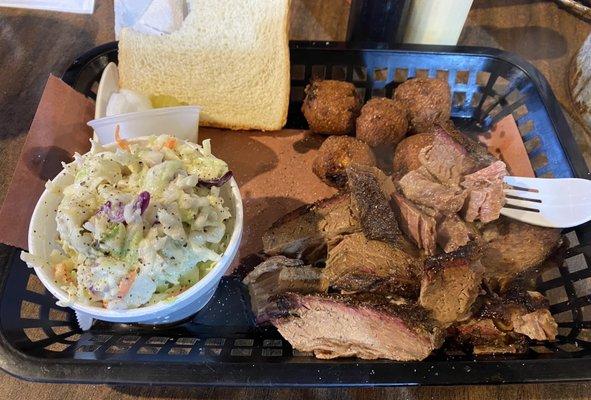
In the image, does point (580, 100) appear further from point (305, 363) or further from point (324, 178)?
point (305, 363)

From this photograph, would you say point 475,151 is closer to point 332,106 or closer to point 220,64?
point 332,106

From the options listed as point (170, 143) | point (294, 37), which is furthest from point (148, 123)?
point (294, 37)

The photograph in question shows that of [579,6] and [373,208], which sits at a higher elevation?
[579,6]

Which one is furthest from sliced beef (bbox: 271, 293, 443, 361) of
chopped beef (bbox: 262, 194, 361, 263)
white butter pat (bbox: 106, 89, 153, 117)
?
white butter pat (bbox: 106, 89, 153, 117)

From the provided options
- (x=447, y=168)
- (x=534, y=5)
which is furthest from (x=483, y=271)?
(x=534, y=5)

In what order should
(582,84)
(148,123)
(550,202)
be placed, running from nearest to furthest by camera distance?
(550,202) < (148,123) < (582,84)

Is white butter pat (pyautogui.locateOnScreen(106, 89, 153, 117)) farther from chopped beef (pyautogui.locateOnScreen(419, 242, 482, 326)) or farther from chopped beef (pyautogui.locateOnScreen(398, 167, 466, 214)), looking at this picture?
chopped beef (pyautogui.locateOnScreen(419, 242, 482, 326))
